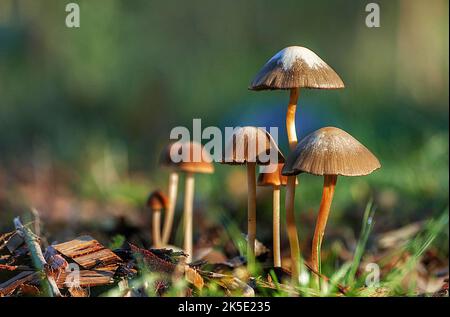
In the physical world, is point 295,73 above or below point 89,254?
above

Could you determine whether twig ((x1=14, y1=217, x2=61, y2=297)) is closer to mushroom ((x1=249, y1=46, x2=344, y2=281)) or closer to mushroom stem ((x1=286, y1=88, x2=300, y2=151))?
mushroom ((x1=249, y1=46, x2=344, y2=281))

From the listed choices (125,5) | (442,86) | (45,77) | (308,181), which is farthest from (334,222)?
(125,5)

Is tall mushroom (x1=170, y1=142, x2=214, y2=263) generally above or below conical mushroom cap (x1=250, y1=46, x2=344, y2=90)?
below

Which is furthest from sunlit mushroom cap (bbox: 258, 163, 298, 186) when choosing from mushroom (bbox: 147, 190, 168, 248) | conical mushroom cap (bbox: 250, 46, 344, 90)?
mushroom (bbox: 147, 190, 168, 248)

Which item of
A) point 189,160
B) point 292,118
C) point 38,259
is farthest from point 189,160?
point 38,259

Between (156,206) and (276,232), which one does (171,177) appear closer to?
(156,206)

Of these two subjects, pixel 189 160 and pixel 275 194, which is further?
pixel 189 160

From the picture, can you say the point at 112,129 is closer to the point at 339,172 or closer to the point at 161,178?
the point at 161,178
